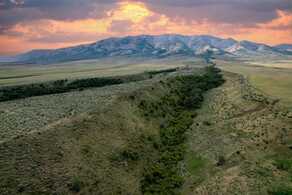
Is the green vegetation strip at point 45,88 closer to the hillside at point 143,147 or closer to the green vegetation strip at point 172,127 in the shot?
the hillside at point 143,147

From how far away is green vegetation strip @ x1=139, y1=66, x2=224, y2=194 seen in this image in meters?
63.2

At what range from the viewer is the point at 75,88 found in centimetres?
13788

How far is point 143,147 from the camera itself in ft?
242

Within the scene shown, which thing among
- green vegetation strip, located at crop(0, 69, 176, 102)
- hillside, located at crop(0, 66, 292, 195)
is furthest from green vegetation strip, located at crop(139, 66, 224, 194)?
green vegetation strip, located at crop(0, 69, 176, 102)

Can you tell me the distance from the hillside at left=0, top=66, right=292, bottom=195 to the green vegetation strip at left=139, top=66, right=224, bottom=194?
20cm

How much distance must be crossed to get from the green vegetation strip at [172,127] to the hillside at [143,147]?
20 cm

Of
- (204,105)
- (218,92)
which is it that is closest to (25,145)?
(204,105)

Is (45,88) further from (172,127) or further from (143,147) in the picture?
(143,147)

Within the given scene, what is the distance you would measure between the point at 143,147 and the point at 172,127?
625 inches

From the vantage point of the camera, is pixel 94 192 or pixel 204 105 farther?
pixel 204 105

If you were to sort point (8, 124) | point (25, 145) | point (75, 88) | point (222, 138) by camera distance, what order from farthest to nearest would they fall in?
point (75, 88) → point (222, 138) → point (8, 124) → point (25, 145)

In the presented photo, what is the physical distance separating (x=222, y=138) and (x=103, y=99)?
27.7m

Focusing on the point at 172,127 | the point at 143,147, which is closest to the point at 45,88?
the point at 172,127

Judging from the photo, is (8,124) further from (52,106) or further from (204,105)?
(204,105)
